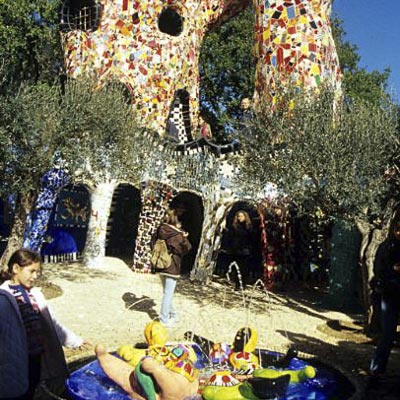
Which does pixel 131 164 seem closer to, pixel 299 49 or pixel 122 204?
pixel 299 49

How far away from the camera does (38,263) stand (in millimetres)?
2754

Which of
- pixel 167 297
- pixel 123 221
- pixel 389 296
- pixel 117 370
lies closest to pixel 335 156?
pixel 389 296

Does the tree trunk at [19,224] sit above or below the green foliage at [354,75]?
below

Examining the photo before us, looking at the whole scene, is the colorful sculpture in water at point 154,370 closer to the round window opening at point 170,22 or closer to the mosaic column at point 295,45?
the mosaic column at point 295,45

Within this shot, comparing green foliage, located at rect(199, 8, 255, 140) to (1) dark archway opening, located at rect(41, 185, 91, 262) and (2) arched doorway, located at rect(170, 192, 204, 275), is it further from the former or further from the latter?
(1) dark archway opening, located at rect(41, 185, 91, 262)

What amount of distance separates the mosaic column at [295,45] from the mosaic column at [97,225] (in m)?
4.06

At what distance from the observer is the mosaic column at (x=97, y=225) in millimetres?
11055

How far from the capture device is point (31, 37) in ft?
55.6

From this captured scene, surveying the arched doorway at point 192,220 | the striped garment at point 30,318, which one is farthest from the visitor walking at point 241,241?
the striped garment at point 30,318

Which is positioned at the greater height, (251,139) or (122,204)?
(251,139)

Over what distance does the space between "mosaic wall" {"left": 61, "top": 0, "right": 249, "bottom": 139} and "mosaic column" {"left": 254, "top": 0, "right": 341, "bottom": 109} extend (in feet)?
7.91

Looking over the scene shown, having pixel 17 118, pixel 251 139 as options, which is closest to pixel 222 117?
pixel 251 139

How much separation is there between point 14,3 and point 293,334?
1439cm

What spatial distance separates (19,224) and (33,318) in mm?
4973
